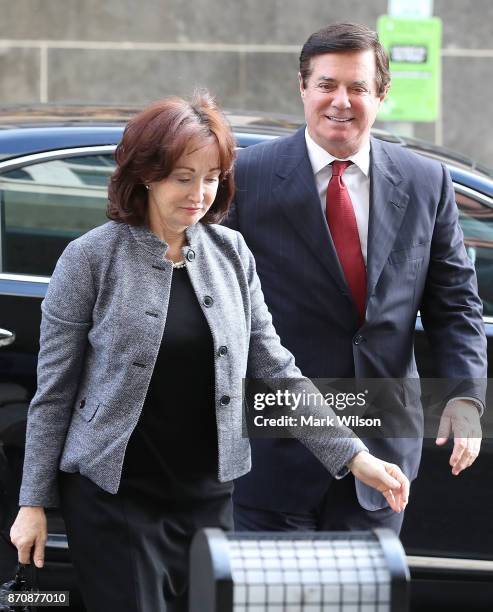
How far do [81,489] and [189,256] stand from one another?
56cm

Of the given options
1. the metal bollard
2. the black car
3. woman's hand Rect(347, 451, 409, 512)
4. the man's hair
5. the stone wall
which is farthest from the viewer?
the stone wall

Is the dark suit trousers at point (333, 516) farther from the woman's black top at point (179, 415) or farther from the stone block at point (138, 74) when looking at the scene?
the stone block at point (138, 74)

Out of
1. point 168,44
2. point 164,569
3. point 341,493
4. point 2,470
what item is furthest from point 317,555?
point 168,44

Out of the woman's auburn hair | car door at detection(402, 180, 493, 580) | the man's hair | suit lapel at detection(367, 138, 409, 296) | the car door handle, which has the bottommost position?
car door at detection(402, 180, 493, 580)

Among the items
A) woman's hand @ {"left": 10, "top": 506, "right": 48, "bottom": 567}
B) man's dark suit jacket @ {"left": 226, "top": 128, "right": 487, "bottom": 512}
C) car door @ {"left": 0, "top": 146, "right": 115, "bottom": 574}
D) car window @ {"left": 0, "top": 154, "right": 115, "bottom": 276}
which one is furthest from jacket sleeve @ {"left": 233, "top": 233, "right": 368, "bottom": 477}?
car window @ {"left": 0, "top": 154, "right": 115, "bottom": 276}

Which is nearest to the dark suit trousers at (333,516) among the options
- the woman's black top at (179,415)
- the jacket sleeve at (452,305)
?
the jacket sleeve at (452,305)

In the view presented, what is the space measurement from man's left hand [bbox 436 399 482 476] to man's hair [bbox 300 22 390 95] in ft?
2.77

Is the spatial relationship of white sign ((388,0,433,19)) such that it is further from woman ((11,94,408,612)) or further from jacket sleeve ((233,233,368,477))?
woman ((11,94,408,612))

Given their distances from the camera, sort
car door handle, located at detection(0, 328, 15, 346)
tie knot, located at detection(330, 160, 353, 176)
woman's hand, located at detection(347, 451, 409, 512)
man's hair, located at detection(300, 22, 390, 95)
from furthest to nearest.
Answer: car door handle, located at detection(0, 328, 15, 346), tie knot, located at detection(330, 160, 353, 176), man's hair, located at detection(300, 22, 390, 95), woman's hand, located at detection(347, 451, 409, 512)

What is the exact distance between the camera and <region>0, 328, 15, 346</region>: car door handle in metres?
3.62

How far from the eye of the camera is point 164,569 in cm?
277

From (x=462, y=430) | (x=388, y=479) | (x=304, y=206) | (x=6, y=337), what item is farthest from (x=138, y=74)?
(x=388, y=479)

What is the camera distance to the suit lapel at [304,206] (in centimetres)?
328

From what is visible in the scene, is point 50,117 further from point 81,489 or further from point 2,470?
point 81,489
